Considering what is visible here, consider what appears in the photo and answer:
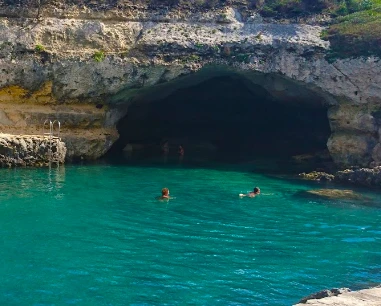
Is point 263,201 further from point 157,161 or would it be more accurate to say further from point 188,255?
point 157,161

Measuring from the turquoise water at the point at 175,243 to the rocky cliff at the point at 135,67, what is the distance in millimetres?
5940

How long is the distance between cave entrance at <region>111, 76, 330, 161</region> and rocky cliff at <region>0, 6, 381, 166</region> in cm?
659

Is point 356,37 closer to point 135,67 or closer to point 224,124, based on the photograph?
point 135,67

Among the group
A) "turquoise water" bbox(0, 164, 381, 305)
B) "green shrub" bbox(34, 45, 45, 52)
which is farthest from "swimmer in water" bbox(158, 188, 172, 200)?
"green shrub" bbox(34, 45, 45, 52)

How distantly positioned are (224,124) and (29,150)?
2216 cm

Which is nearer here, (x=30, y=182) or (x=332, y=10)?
(x=30, y=182)

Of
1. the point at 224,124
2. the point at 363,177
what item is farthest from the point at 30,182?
the point at 224,124

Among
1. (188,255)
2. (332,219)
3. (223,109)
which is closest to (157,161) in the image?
(223,109)

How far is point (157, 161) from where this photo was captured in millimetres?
33562

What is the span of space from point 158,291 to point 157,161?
22727 mm

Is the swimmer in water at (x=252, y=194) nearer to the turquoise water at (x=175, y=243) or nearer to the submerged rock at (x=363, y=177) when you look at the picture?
the turquoise water at (x=175, y=243)

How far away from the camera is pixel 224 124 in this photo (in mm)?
46281

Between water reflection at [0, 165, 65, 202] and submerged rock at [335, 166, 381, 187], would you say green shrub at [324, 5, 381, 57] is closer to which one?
submerged rock at [335, 166, 381, 187]

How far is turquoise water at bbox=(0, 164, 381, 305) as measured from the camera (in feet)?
36.3
